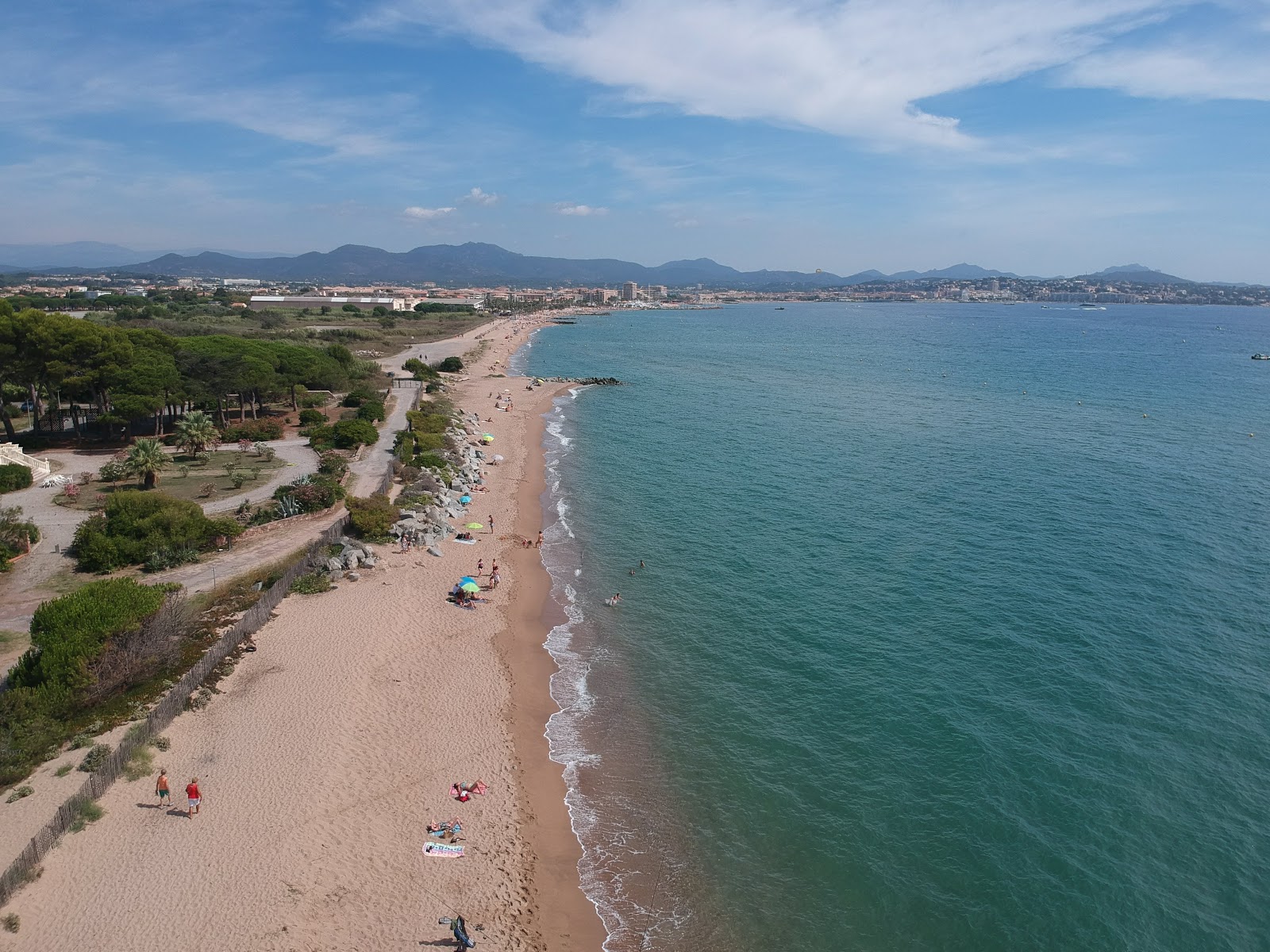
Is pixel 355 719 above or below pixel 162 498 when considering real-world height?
below

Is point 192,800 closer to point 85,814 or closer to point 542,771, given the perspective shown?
point 85,814

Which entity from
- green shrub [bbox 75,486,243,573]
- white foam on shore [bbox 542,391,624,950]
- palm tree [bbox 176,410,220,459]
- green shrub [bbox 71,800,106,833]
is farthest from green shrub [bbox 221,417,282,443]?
green shrub [bbox 71,800,106,833]

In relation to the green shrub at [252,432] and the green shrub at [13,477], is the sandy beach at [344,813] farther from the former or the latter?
the green shrub at [252,432]

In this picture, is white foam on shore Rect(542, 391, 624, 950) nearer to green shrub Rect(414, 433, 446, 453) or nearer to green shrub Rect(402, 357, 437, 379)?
green shrub Rect(414, 433, 446, 453)

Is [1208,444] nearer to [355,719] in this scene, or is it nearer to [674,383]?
[674,383]

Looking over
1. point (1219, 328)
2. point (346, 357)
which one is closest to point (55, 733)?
point (346, 357)

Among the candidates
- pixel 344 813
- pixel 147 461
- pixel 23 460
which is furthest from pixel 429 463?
pixel 344 813
